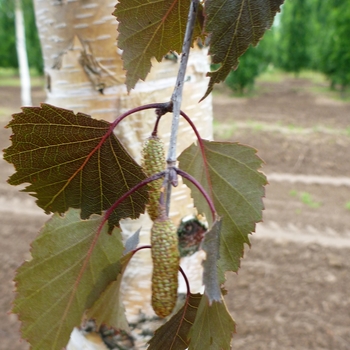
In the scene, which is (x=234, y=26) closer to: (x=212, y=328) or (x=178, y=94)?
(x=178, y=94)

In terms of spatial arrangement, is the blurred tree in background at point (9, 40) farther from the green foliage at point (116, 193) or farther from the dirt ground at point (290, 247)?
the green foliage at point (116, 193)

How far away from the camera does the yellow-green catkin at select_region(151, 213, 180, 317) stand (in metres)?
0.48

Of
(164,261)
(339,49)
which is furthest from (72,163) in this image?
(339,49)

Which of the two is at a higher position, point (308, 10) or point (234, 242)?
point (308, 10)

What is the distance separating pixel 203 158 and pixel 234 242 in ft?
0.44

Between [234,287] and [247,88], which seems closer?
[234,287]

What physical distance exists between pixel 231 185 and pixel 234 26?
242mm

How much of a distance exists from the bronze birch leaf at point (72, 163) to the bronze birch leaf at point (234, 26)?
17cm

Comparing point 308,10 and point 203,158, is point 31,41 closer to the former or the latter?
point 308,10

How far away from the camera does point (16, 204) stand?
4.53m

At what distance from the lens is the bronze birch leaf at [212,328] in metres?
0.43

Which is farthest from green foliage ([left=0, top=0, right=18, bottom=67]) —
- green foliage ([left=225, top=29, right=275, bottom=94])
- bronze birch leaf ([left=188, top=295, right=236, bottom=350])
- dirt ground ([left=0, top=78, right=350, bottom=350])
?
bronze birch leaf ([left=188, top=295, right=236, bottom=350])

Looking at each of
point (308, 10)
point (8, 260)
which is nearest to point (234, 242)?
point (8, 260)

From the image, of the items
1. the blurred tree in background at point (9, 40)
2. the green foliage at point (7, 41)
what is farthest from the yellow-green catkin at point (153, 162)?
the green foliage at point (7, 41)
